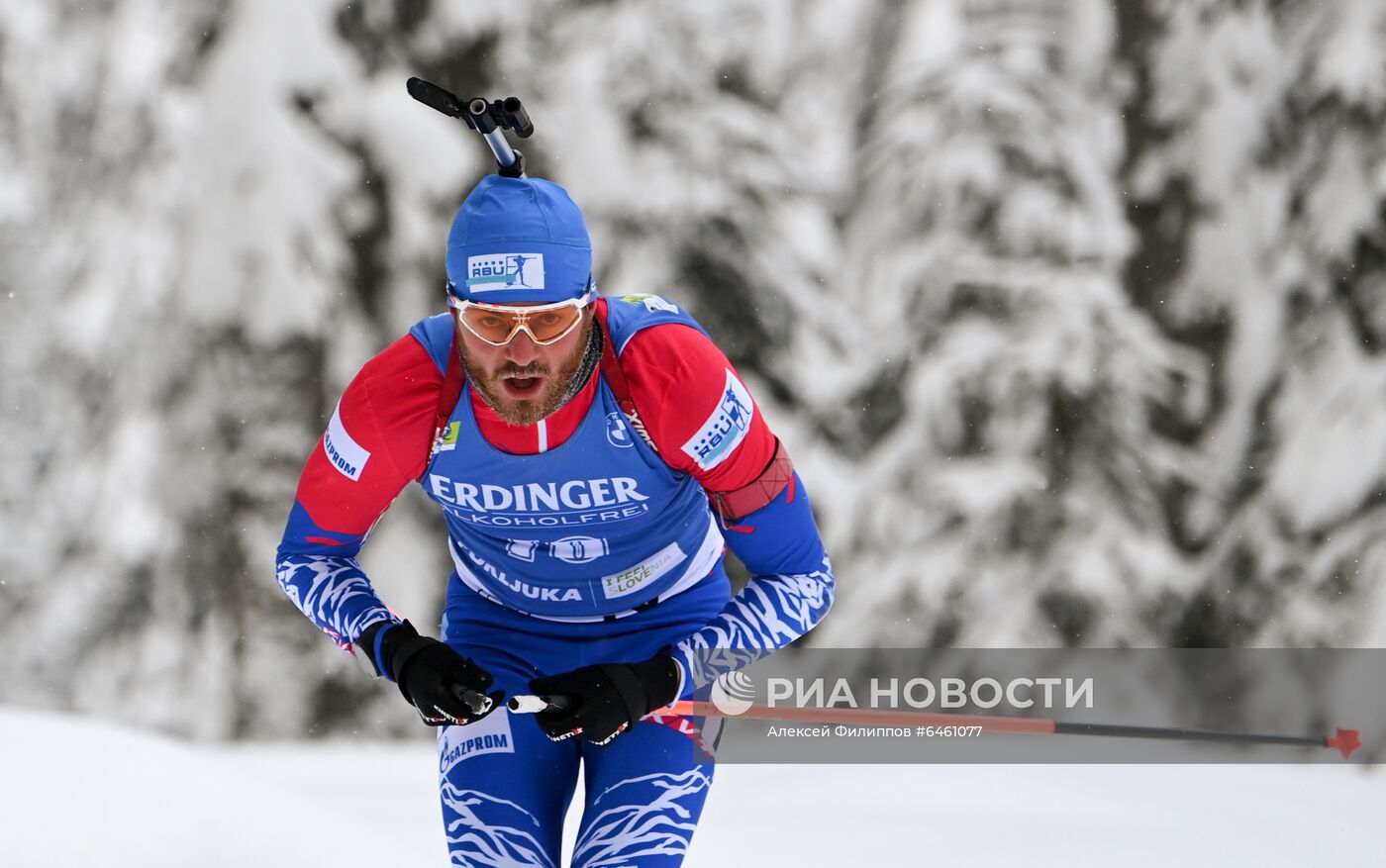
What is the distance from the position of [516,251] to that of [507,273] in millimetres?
53

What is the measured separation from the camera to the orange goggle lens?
296 centimetres

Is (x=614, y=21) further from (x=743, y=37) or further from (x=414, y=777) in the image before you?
(x=414, y=777)

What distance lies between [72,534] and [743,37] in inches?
267

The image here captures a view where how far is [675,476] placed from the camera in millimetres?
3211

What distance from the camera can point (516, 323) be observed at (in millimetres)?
2961

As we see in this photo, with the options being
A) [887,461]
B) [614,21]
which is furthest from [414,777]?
[614,21]

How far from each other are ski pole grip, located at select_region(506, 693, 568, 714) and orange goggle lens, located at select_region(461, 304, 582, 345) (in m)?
0.73

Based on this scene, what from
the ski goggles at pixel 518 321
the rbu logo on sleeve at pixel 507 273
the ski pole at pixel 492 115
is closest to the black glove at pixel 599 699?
the ski goggles at pixel 518 321

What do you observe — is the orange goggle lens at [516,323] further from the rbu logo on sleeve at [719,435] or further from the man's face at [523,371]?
the rbu logo on sleeve at [719,435]

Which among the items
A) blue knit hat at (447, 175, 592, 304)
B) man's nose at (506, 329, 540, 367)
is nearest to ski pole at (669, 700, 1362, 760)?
man's nose at (506, 329, 540, 367)

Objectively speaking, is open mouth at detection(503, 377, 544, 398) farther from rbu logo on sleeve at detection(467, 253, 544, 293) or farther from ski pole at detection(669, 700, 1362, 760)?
ski pole at detection(669, 700, 1362, 760)

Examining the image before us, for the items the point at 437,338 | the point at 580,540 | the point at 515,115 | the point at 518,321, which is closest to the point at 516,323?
the point at 518,321

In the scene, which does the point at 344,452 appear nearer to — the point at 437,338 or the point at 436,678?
the point at 437,338

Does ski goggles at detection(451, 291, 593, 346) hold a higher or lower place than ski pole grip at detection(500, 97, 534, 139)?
lower
